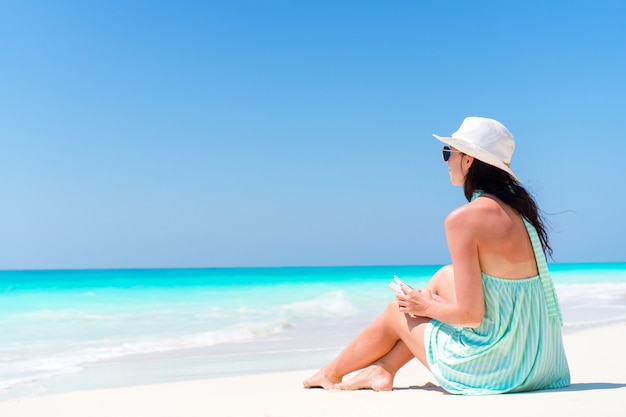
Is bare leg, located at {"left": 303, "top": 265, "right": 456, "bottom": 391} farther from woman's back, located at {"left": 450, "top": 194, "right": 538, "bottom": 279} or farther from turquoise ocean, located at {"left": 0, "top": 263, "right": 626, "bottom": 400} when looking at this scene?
turquoise ocean, located at {"left": 0, "top": 263, "right": 626, "bottom": 400}

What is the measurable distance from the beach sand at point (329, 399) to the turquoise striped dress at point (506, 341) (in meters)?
0.09

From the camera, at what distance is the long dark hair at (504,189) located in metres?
3.00

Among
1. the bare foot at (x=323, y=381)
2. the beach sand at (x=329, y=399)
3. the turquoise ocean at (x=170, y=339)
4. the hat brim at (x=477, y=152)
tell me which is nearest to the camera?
the beach sand at (x=329, y=399)

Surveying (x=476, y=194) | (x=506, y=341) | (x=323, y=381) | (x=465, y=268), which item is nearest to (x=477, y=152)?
(x=476, y=194)

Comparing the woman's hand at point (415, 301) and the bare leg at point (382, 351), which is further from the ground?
the woman's hand at point (415, 301)

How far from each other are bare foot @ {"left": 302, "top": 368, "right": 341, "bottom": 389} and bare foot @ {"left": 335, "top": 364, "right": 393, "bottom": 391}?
9cm

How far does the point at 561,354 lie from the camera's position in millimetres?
3199

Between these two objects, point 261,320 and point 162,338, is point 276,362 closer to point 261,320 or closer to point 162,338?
point 162,338

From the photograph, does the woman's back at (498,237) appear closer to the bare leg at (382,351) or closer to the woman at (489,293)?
the woman at (489,293)

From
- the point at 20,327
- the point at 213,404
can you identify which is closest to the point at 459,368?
the point at 213,404

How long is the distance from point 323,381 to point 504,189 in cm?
146

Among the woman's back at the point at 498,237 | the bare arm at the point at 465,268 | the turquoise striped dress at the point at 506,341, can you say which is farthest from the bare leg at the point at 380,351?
the woman's back at the point at 498,237

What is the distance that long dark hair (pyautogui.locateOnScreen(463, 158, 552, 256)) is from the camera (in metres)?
3.00

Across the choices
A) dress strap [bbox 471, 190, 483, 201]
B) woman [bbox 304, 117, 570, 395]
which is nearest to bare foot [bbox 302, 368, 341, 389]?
woman [bbox 304, 117, 570, 395]
